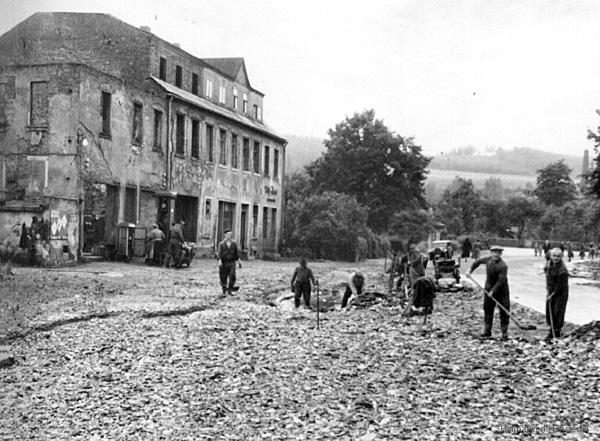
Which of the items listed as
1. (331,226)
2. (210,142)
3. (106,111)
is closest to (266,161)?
(331,226)

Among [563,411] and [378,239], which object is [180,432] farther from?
[378,239]

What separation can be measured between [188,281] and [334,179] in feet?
140

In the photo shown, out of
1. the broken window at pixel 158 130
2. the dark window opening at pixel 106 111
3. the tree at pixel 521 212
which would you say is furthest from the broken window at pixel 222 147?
the tree at pixel 521 212

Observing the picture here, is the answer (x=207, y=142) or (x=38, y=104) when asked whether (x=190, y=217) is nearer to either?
(x=207, y=142)

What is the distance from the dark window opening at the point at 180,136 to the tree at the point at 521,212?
8556cm

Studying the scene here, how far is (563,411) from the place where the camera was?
8.29 meters

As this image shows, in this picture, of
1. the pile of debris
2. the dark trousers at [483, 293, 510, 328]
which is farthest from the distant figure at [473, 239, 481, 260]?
the pile of debris

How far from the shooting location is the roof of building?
106 ft

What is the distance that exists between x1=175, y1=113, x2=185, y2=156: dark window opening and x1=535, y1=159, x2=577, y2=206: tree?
99758 millimetres

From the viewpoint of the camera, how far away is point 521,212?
110 m

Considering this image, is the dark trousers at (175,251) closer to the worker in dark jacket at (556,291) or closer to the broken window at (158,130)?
the broken window at (158,130)

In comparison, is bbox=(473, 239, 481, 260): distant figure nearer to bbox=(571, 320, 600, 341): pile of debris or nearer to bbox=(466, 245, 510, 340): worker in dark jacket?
bbox=(466, 245, 510, 340): worker in dark jacket

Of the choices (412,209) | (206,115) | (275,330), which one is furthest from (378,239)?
(275,330)

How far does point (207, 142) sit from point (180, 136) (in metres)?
2.89
